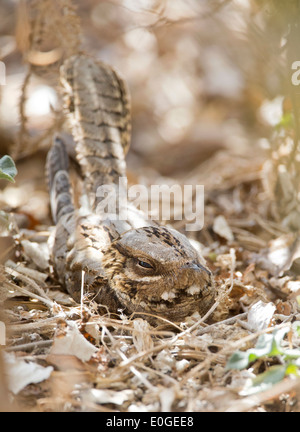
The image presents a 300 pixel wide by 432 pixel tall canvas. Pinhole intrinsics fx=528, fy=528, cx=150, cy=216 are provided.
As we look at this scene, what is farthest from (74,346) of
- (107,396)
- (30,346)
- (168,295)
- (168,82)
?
(168,82)

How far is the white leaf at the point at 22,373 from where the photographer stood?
7.67 ft

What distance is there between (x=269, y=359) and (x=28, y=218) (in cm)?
278

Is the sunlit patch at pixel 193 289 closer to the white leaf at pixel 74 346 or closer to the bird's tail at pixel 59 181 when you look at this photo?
the white leaf at pixel 74 346

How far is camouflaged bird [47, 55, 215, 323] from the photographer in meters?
3.04

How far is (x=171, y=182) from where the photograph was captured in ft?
20.3

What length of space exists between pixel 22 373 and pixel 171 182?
4.03 m

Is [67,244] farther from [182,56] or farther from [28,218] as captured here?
[182,56]

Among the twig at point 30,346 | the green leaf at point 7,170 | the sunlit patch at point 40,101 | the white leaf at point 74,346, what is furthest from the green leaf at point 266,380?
the sunlit patch at point 40,101

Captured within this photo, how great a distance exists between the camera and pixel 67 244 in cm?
366

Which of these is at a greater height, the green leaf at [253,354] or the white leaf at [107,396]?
the green leaf at [253,354]

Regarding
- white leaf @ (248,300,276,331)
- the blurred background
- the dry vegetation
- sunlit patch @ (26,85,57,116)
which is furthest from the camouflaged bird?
sunlit patch @ (26,85,57,116)

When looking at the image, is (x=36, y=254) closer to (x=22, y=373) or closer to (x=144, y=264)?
(x=144, y=264)
